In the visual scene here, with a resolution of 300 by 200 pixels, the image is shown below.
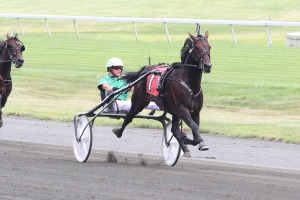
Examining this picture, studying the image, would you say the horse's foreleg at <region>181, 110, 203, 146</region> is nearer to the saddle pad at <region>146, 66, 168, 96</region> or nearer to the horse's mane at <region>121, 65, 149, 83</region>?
the saddle pad at <region>146, 66, 168, 96</region>

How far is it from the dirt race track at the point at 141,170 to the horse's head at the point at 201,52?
43.7 inches

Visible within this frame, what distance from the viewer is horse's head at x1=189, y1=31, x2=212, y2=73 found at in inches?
296

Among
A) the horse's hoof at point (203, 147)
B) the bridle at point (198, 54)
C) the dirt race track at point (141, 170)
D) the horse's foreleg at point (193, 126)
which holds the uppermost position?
the bridle at point (198, 54)

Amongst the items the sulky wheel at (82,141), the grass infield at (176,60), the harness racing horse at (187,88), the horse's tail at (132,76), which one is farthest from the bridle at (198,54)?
the grass infield at (176,60)

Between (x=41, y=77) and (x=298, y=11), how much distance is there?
2077 centimetres

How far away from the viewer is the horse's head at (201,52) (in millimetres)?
7515

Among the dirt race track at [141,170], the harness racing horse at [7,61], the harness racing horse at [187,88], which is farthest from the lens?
the harness racing horse at [7,61]

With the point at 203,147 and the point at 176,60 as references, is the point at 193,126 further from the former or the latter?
the point at 176,60

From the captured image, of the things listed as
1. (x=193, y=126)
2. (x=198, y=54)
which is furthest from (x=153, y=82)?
(x=193, y=126)

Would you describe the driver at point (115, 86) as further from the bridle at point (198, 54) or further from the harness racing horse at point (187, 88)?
the bridle at point (198, 54)

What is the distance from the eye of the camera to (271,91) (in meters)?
16.3

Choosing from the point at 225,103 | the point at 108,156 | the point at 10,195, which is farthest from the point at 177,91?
the point at 225,103

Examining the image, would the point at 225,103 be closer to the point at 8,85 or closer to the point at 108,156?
the point at 8,85

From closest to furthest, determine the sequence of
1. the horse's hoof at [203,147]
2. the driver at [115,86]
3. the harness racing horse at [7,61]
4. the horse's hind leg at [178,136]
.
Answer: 1. the horse's hoof at [203,147]
2. the horse's hind leg at [178,136]
3. the driver at [115,86]
4. the harness racing horse at [7,61]
